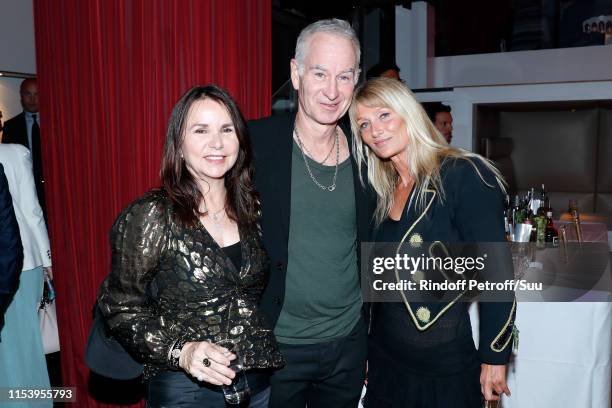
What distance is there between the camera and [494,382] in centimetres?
169

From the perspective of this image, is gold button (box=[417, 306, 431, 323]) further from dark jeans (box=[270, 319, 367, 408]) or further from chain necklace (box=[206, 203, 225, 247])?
chain necklace (box=[206, 203, 225, 247])

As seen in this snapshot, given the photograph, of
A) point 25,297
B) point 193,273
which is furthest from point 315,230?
point 25,297

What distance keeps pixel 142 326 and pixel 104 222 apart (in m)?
1.05

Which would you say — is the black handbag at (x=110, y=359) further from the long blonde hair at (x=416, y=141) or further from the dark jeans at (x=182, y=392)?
the long blonde hair at (x=416, y=141)

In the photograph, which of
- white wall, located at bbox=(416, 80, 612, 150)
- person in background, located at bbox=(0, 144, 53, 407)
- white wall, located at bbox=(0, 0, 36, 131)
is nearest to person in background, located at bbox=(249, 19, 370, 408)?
person in background, located at bbox=(0, 144, 53, 407)

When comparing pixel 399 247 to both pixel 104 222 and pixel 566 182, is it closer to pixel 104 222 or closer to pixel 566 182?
pixel 104 222

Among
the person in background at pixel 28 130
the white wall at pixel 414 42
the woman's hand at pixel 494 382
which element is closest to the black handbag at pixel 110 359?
the woman's hand at pixel 494 382

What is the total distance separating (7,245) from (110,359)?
3.59 feet

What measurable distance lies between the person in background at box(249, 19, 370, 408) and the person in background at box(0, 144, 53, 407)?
1599mm

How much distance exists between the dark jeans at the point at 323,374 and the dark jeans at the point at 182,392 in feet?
1.33

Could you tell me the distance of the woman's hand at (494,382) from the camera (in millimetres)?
1692

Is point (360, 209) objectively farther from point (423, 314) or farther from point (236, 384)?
point (236, 384)

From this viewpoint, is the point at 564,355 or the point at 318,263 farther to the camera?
the point at 564,355

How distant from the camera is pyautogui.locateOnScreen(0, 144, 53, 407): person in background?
2.89 metres
